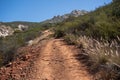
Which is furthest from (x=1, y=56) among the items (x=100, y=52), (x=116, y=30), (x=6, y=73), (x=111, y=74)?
(x=111, y=74)

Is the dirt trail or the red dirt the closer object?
the dirt trail

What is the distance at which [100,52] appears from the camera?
888 cm

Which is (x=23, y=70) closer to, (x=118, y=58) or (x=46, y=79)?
(x=46, y=79)

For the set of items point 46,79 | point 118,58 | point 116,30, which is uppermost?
point 116,30

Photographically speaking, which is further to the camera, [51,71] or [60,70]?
[51,71]

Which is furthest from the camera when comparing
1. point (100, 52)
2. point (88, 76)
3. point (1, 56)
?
point (1, 56)

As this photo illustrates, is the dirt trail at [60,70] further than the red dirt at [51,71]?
No

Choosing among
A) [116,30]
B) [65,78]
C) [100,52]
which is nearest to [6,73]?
[65,78]

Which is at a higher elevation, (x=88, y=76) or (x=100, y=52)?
(x=100, y=52)

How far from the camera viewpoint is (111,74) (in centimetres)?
709

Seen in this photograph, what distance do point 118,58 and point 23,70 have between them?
4.66 meters

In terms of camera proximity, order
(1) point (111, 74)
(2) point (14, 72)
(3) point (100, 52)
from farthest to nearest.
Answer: (2) point (14, 72) → (3) point (100, 52) → (1) point (111, 74)

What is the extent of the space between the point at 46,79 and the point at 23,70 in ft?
7.51

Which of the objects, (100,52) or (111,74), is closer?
(111,74)
